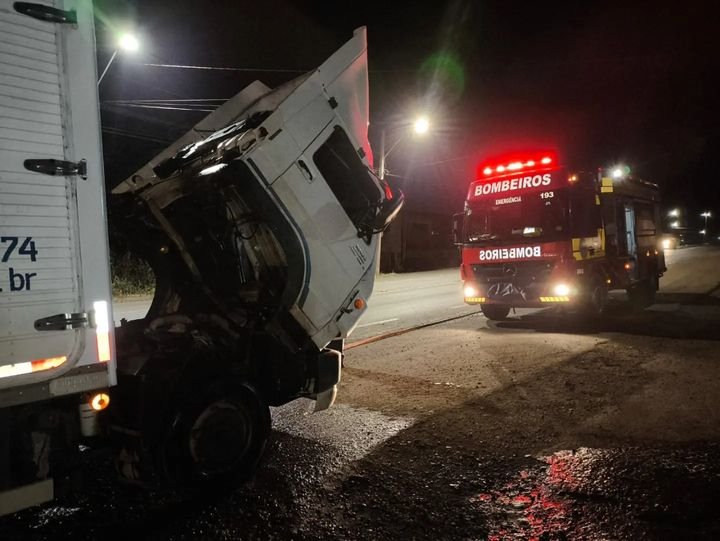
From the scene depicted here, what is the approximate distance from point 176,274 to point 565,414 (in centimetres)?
414

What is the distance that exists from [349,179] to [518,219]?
243 inches

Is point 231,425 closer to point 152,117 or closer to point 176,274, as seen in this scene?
point 176,274

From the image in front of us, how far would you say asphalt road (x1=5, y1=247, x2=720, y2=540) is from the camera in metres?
3.18

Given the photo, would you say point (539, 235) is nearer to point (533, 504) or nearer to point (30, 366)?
point (533, 504)

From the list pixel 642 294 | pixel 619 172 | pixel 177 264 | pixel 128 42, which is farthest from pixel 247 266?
pixel 642 294

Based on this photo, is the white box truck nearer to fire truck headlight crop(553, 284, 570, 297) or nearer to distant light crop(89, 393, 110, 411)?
distant light crop(89, 393, 110, 411)

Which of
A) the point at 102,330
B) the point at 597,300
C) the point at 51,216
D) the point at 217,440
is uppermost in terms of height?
the point at 51,216

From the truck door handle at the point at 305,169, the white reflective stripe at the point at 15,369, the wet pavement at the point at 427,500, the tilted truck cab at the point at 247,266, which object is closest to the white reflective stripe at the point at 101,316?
the white reflective stripe at the point at 15,369

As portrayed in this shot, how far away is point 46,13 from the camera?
264 centimetres

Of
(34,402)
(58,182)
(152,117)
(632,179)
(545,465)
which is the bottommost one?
(545,465)

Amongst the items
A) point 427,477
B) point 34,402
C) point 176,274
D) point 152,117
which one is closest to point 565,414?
point 427,477

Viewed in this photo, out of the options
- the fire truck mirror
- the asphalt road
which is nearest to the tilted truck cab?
the asphalt road

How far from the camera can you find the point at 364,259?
15.4ft

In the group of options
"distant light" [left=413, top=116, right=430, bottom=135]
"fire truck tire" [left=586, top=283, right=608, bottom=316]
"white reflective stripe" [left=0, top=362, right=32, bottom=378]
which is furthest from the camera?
"distant light" [left=413, top=116, right=430, bottom=135]
